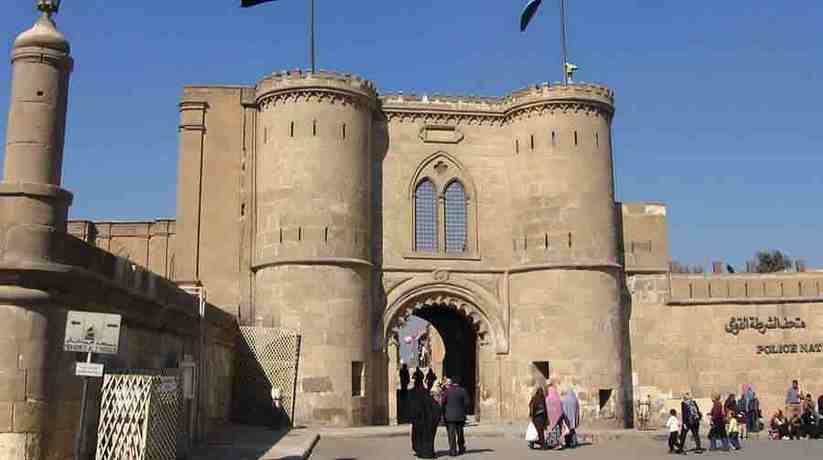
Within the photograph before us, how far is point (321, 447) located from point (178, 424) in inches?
223

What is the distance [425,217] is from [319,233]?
12.4 ft

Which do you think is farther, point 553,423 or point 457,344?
point 457,344

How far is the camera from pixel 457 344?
32688 mm

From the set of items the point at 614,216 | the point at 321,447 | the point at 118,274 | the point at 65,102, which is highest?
the point at 614,216

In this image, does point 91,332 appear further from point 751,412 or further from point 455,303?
point 751,412

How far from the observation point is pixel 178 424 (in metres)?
13.3

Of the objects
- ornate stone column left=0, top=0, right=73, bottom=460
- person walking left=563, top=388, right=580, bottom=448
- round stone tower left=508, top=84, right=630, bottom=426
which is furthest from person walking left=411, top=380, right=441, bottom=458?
round stone tower left=508, top=84, right=630, bottom=426

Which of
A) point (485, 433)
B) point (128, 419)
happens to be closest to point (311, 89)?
point (485, 433)

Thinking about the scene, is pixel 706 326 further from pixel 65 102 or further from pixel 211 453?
pixel 65 102

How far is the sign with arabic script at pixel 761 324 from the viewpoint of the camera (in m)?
28.0

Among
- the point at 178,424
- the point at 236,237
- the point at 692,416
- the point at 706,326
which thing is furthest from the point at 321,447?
the point at 706,326

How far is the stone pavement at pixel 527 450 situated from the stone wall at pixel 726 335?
6.24m

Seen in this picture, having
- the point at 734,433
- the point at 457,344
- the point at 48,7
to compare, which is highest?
the point at 48,7

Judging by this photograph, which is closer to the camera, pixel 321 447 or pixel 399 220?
pixel 321 447
